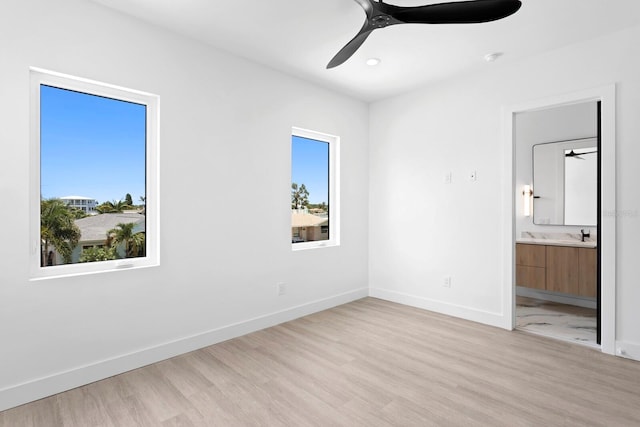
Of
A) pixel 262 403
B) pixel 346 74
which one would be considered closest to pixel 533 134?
pixel 346 74

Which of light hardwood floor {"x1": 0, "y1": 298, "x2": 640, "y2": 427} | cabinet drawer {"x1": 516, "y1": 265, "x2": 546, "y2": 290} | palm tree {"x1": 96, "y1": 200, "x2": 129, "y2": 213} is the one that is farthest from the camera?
cabinet drawer {"x1": 516, "y1": 265, "x2": 546, "y2": 290}

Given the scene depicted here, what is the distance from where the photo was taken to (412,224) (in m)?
4.20

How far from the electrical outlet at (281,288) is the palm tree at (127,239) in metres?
1.37

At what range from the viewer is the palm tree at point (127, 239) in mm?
2619

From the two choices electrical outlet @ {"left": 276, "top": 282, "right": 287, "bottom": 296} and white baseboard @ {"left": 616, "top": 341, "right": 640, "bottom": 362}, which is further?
electrical outlet @ {"left": 276, "top": 282, "right": 287, "bottom": 296}

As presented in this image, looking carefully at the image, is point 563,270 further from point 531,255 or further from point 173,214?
point 173,214

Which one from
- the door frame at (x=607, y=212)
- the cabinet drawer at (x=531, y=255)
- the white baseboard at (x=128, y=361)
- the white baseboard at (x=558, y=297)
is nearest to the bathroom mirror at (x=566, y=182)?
the cabinet drawer at (x=531, y=255)

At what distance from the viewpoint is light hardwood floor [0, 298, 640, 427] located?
1989 mm

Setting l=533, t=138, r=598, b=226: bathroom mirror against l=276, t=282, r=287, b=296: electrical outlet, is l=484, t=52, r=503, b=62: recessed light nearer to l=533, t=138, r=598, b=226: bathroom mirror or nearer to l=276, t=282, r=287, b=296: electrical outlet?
l=533, t=138, r=598, b=226: bathroom mirror

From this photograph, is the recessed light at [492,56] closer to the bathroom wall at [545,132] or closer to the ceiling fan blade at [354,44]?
the bathroom wall at [545,132]

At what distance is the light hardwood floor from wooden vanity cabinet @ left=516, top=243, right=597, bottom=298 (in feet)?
4.26

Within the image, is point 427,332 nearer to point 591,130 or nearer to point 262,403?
point 262,403

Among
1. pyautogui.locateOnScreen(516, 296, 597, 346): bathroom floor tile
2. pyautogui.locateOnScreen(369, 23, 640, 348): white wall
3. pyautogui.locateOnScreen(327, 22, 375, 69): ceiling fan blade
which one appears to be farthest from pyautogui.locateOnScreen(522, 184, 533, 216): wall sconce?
pyautogui.locateOnScreen(327, 22, 375, 69): ceiling fan blade

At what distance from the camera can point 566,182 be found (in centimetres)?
448
